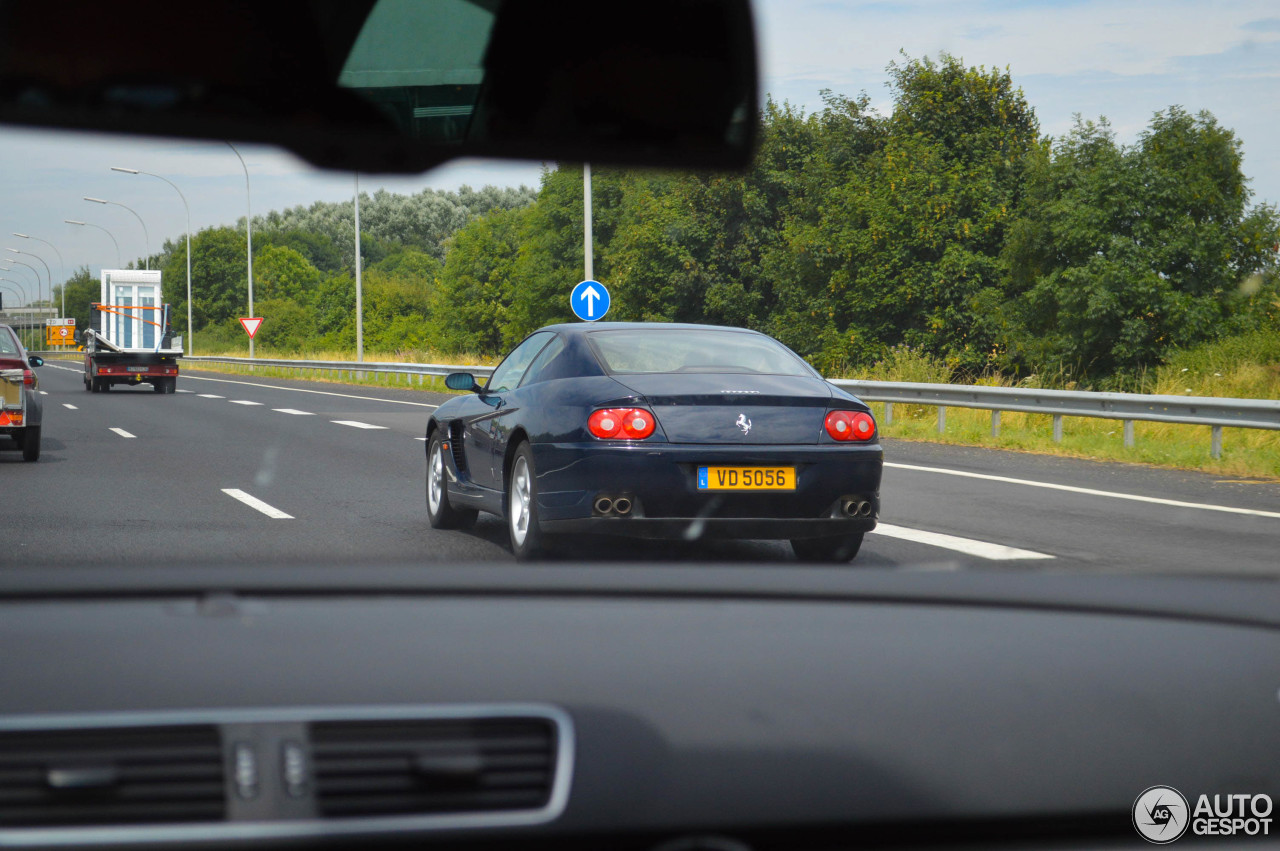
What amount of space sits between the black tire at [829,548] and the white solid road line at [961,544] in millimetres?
1202

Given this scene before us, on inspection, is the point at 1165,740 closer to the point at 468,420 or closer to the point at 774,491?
the point at 774,491

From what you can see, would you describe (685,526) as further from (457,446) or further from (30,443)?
(30,443)

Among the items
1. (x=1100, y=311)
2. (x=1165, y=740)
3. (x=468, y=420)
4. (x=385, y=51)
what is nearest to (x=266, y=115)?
(x=385, y=51)

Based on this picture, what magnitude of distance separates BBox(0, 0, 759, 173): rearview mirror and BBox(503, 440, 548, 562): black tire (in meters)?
4.72

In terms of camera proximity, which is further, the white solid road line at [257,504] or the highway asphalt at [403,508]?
the white solid road line at [257,504]

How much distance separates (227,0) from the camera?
1.70m

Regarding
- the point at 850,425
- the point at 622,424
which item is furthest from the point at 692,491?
the point at 850,425

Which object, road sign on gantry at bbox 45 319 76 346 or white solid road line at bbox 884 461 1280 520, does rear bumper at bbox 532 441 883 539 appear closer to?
road sign on gantry at bbox 45 319 76 346

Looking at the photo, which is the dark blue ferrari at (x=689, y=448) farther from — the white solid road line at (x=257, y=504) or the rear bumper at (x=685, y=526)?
the white solid road line at (x=257, y=504)

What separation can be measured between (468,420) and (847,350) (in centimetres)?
3340

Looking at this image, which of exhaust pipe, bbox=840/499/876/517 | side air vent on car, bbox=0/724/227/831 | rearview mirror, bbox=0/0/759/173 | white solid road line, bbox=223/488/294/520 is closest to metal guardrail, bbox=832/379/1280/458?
exhaust pipe, bbox=840/499/876/517

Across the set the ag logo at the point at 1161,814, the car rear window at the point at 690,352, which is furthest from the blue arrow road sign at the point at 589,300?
the ag logo at the point at 1161,814

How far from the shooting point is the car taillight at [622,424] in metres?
6.70

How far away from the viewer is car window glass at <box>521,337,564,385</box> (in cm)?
782
